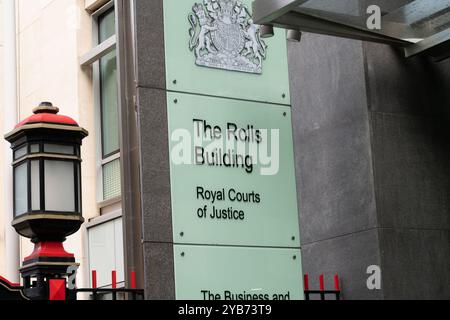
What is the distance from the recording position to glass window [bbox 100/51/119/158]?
17.3 metres

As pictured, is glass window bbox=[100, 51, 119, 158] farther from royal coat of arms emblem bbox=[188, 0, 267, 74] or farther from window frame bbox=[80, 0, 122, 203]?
royal coat of arms emblem bbox=[188, 0, 267, 74]

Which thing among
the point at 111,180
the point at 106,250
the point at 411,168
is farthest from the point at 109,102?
the point at 411,168

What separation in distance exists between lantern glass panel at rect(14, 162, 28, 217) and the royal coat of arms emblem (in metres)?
1.95

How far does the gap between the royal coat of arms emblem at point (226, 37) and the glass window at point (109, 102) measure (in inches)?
309

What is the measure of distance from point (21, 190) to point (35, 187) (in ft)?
0.67

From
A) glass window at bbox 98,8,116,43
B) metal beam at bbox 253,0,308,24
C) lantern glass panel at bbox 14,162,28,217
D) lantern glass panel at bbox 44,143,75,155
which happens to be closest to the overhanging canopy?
metal beam at bbox 253,0,308,24

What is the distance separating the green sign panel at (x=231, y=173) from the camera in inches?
351

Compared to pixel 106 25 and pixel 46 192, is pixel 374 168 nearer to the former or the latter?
pixel 46 192

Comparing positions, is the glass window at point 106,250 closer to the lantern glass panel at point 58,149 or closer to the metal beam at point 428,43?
the metal beam at point 428,43

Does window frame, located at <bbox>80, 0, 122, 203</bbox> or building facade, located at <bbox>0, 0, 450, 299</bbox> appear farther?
window frame, located at <bbox>80, 0, 122, 203</bbox>

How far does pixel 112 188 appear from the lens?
56.7ft

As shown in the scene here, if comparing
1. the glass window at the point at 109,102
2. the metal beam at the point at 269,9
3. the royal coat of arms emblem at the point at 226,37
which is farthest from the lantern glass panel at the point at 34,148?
the glass window at the point at 109,102
